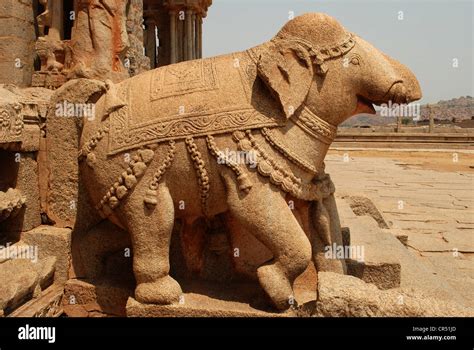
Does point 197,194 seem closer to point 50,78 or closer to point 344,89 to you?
point 344,89

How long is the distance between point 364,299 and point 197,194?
3.28 feet

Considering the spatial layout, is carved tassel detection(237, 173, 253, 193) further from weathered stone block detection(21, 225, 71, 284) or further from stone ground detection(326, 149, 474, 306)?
stone ground detection(326, 149, 474, 306)

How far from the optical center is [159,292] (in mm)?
2523

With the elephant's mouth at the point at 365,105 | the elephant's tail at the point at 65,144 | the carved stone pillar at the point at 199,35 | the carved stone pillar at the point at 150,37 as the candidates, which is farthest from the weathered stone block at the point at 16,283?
the carved stone pillar at the point at 199,35

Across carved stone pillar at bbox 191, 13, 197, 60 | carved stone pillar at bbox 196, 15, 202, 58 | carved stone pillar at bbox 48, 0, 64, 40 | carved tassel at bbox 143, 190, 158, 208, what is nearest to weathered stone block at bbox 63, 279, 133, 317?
carved tassel at bbox 143, 190, 158, 208

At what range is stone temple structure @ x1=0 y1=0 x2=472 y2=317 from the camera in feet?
8.01

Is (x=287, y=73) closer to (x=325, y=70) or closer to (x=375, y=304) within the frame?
(x=325, y=70)

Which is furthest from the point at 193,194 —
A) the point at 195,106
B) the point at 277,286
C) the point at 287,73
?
the point at 287,73

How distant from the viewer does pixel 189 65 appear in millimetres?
2674

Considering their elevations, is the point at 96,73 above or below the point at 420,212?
above

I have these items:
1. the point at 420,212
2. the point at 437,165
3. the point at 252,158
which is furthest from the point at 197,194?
the point at 437,165

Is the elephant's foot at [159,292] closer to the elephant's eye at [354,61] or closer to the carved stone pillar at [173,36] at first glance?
the elephant's eye at [354,61]

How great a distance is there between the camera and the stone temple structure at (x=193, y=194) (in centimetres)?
244
